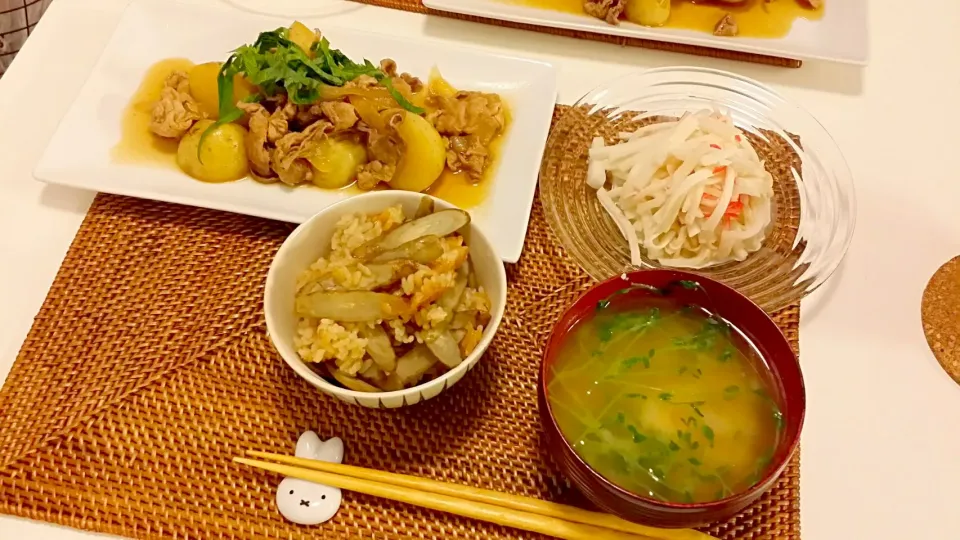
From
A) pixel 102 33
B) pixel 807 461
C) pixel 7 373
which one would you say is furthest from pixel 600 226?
pixel 102 33

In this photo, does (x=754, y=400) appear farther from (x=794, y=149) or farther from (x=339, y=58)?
(x=339, y=58)

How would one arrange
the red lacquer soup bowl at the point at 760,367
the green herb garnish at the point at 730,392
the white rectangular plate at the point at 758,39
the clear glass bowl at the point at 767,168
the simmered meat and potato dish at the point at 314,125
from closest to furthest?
1. the red lacquer soup bowl at the point at 760,367
2. the green herb garnish at the point at 730,392
3. the clear glass bowl at the point at 767,168
4. the simmered meat and potato dish at the point at 314,125
5. the white rectangular plate at the point at 758,39

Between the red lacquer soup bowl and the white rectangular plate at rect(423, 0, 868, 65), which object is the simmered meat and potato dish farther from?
the red lacquer soup bowl

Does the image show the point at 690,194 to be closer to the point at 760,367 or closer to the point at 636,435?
the point at 760,367

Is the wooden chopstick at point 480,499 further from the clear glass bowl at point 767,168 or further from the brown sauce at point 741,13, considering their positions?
the brown sauce at point 741,13

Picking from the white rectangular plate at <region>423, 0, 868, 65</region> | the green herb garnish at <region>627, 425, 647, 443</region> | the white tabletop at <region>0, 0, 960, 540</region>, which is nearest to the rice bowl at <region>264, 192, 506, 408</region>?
the green herb garnish at <region>627, 425, 647, 443</region>

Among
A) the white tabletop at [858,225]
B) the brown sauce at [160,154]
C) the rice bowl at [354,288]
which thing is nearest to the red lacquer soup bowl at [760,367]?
the rice bowl at [354,288]
